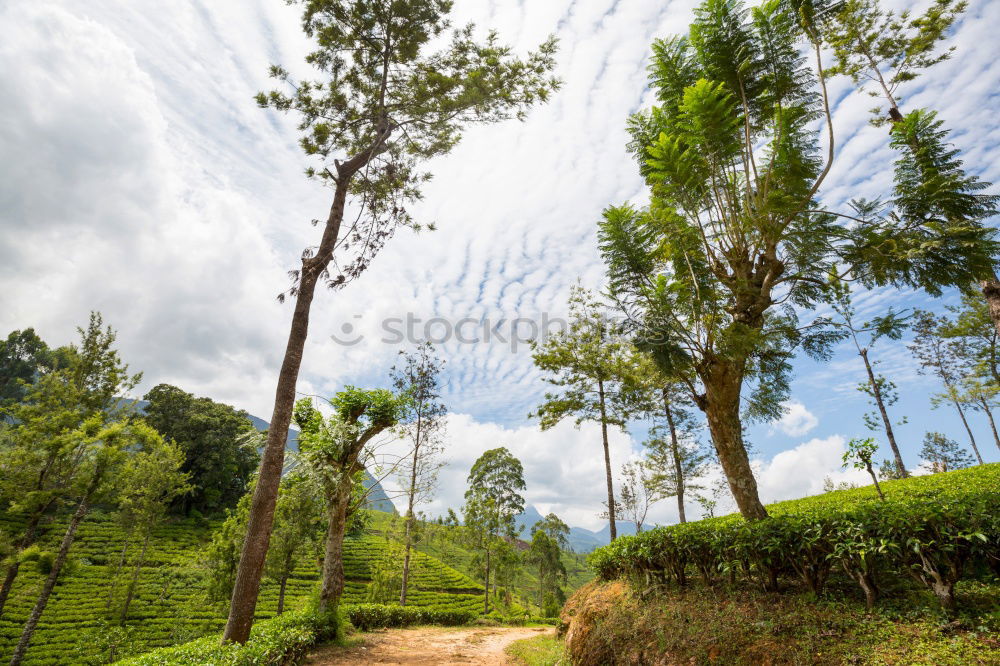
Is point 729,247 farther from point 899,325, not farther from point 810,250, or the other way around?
point 899,325

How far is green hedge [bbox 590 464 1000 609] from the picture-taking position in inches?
162

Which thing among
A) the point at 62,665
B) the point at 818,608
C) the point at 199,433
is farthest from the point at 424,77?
the point at 199,433

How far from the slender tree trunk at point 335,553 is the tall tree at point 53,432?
10.5m

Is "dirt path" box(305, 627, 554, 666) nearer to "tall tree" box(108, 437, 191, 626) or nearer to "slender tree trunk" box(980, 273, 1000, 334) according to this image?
"slender tree trunk" box(980, 273, 1000, 334)

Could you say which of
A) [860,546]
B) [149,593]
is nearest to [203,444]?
[149,593]

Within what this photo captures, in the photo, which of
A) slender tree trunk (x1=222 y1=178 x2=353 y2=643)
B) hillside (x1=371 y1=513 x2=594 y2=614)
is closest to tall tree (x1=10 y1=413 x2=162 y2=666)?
hillside (x1=371 y1=513 x2=594 y2=614)

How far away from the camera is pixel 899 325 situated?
24.3ft

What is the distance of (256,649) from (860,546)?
8.00 m

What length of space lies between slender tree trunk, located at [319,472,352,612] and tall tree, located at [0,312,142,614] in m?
10.5

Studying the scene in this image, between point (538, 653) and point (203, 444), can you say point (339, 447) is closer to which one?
point (538, 653)

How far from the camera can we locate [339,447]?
11.9 meters

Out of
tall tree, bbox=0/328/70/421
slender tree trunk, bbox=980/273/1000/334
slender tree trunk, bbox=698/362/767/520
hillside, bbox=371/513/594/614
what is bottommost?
hillside, bbox=371/513/594/614

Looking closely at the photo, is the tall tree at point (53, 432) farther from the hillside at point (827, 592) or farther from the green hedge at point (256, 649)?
the hillside at point (827, 592)

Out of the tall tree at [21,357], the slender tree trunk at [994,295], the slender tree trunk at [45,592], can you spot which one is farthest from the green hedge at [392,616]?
the tall tree at [21,357]
